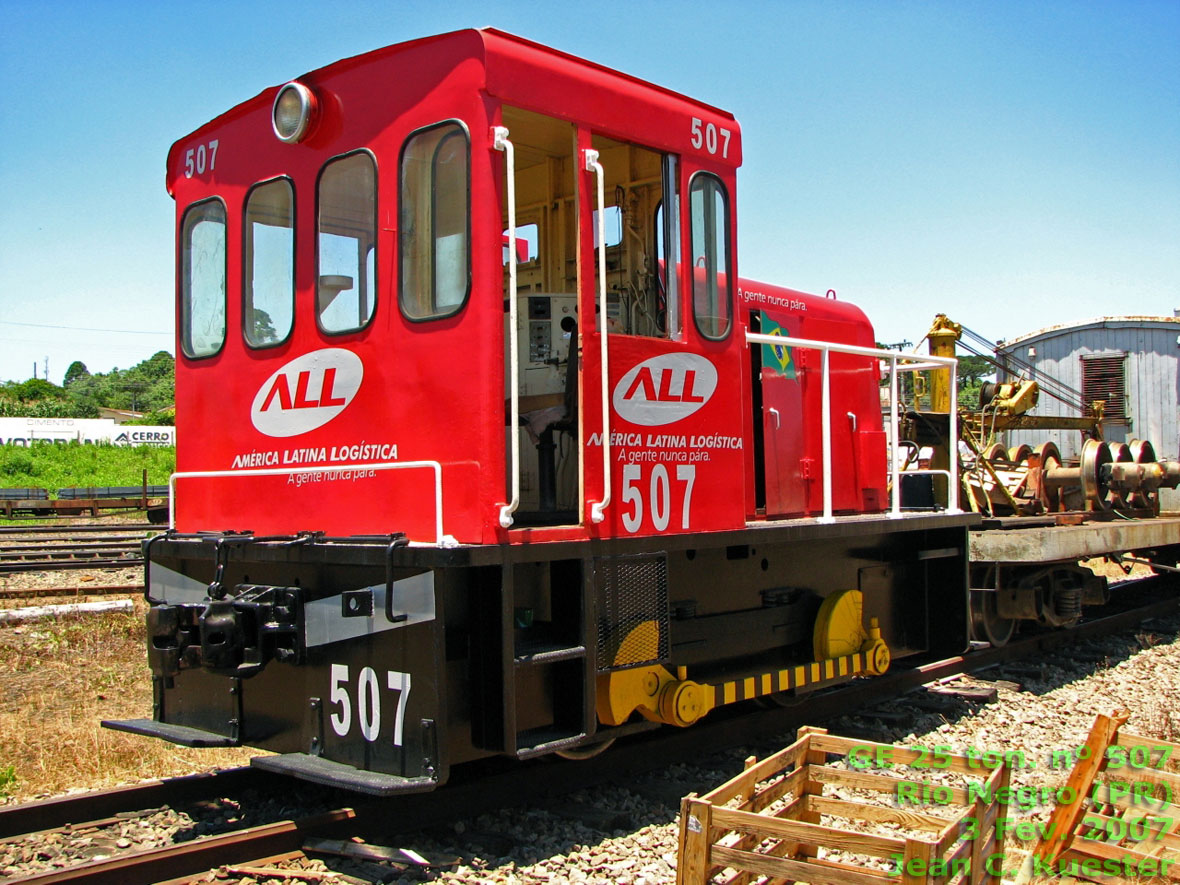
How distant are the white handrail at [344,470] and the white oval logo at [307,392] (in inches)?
8.1

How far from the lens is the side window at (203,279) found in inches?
222

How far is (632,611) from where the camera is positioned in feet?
16.2

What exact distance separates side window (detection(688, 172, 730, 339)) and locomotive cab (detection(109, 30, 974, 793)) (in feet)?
0.07

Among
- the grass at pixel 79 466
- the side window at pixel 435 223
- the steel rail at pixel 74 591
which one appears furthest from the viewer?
the grass at pixel 79 466

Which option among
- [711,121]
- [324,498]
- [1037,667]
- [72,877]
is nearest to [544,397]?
[324,498]

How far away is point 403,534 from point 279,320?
156 cm

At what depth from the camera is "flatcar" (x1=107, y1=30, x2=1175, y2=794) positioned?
14.5 feet

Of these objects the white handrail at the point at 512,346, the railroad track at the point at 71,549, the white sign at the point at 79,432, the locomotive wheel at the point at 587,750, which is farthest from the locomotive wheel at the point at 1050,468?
the white sign at the point at 79,432

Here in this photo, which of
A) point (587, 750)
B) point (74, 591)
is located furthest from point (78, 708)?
point (74, 591)

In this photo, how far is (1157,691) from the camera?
311 inches

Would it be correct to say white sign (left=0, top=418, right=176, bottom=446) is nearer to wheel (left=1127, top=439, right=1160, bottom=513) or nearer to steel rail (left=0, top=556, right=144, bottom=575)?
steel rail (left=0, top=556, right=144, bottom=575)

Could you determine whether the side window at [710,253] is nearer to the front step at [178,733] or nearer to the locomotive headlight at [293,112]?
the locomotive headlight at [293,112]

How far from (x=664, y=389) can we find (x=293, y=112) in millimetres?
2304

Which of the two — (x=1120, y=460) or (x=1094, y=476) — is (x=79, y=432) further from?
(x=1094, y=476)
